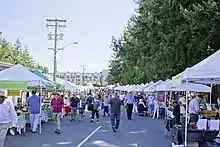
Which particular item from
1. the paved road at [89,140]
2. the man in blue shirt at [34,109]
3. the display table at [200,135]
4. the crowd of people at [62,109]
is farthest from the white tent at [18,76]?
the display table at [200,135]

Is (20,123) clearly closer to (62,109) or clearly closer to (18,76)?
(62,109)

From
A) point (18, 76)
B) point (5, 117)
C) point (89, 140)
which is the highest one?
point (18, 76)

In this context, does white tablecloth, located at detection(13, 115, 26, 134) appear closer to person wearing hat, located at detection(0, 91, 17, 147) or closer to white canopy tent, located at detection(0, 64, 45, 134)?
white canopy tent, located at detection(0, 64, 45, 134)

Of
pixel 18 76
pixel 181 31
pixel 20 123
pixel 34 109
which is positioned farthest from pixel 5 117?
pixel 181 31

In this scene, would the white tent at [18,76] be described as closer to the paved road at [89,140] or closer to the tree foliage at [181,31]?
the paved road at [89,140]

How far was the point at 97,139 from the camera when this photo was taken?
607 inches

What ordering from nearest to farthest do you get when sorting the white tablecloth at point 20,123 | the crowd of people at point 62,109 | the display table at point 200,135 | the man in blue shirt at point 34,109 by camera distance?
the crowd of people at point 62,109 → the display table at point 200,135 → the white tablecloth at point 20,123 → the man in blue shirt at point 34,109

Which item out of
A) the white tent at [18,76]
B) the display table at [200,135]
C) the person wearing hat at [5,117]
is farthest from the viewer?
the white tent at [18,76]

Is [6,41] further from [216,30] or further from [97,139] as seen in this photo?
[97,139]

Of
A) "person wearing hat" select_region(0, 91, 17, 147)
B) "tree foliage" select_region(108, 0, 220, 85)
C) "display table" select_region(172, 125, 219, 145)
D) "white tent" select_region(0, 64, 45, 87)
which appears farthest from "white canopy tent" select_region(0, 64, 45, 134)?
"tree foliage" select_region(108, 0, 220, 85)

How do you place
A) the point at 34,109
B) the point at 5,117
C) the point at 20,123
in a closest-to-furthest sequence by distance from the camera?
1. the point at 5,117
2. the point at 20,123
3. the point at 34,109

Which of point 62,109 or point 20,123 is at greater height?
point 62,109

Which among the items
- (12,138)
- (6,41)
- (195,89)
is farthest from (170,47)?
(6,41)

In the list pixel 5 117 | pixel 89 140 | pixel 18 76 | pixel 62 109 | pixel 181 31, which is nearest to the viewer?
pixel 5 117
